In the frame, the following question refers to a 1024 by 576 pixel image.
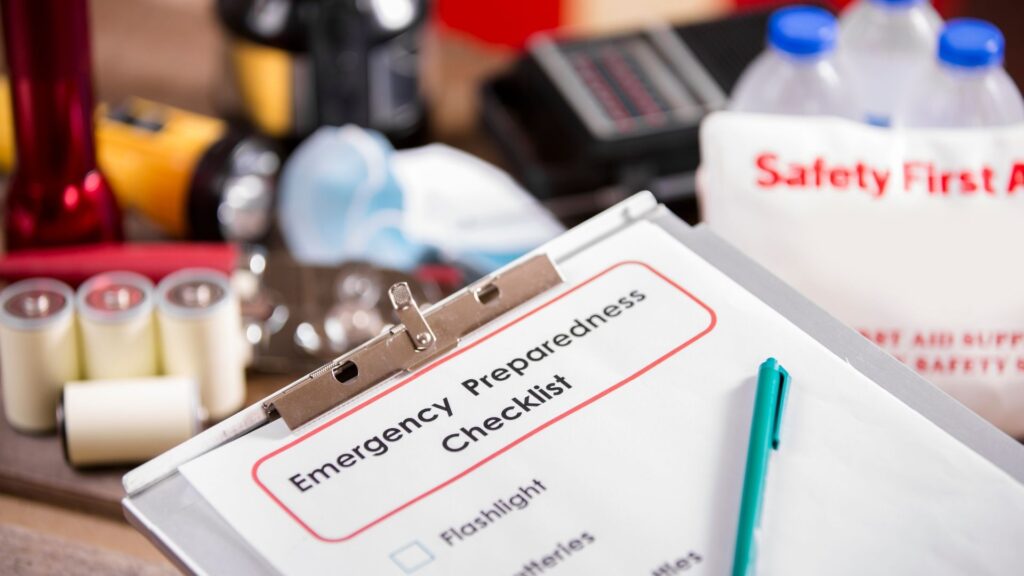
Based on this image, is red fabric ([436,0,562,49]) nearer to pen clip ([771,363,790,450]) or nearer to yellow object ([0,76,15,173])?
yellow object ([0,76,15,173])

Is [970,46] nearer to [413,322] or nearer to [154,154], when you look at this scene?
[413,322]

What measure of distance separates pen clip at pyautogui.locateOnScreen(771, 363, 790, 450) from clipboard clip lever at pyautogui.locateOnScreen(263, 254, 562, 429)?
4.2 inches

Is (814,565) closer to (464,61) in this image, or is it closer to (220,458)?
(220,458)

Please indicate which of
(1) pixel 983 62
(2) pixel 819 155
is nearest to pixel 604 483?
(2) pixel 819 155

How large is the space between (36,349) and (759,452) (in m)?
0.43

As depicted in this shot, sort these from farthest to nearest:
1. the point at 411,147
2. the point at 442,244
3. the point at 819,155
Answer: the point at 411,147 → the point at 442,244 → the point at 819,155

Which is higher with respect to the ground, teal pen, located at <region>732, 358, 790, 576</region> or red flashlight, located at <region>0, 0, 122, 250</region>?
teal pen, located at <region>732, 358, 790, 576</region>

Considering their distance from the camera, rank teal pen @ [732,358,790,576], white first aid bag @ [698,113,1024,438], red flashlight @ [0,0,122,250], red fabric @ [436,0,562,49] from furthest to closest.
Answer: red fabric @ [436,0,562,49]
red flashlight @ [0,0,122,250]
white first aid bag @ [698,113,1024,438]
teal pen @ [732,358,790,576]

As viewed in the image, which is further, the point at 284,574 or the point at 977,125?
the point at 977,125

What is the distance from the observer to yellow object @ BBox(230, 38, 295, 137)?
98cm

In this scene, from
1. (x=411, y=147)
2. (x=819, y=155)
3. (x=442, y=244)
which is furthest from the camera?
→ (x=411, y=147)

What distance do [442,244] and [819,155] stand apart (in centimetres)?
33

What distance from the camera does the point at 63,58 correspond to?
80cm

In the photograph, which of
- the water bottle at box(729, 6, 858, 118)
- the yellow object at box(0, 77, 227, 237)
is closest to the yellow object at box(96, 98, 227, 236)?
the yellow object at box(0, 77, 227, 237)
